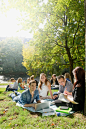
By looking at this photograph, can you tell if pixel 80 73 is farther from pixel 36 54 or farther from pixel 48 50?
pixel 36 54

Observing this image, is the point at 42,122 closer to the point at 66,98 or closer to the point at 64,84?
the point at 66,98

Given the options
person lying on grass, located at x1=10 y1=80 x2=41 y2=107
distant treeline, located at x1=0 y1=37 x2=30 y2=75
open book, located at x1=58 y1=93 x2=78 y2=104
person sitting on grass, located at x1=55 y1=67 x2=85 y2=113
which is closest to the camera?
person sitting on grass, located at x1=55 y1=67 x2=85 y2=113

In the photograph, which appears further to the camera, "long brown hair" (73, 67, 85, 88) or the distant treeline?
the distant treeline

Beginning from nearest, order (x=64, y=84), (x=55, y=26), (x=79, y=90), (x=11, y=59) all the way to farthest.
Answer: (x=79, y=90), (x=64, y=84), (x=55, y=26), (x=11, y=59)

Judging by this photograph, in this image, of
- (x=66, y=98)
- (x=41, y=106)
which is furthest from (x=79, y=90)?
(x=41, y=106)

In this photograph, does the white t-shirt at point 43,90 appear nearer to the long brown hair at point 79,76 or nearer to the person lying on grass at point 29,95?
the person lying on grass at point 29,95

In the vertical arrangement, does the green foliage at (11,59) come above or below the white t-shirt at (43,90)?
above

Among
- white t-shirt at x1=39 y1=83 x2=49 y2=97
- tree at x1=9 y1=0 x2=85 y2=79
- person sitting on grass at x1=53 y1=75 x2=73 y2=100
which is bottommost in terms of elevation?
white t-shirt at x1=39 y1=83 x2=49 y2=97

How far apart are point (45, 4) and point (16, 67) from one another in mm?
25815

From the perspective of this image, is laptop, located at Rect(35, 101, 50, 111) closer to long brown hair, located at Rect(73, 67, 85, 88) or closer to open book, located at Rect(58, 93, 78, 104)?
open book, located at Rect(58, 93, 78, 104)

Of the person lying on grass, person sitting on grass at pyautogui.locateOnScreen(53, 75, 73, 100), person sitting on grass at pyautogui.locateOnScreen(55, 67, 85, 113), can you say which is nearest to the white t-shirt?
person sitting on grass at pyautogui.locateOnScreen(53, 75, 73, 100)

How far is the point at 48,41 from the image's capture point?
11.6 m

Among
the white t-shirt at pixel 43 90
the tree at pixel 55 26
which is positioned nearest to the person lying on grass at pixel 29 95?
the white t-shirt at pixel 43 90

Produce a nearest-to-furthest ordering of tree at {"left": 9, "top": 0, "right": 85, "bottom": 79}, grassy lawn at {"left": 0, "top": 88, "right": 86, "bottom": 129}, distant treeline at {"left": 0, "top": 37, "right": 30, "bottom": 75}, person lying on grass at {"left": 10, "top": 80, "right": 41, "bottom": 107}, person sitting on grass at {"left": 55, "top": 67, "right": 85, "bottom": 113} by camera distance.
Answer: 1. grassy lawn at {"left": 0, "top": 88, "right": 86, "bottom": 129}
2. person sitting on grass at {"left": 55, "top": 67, "right": 85, "bottom": 113}
3. person lying on grass at {"left": 10, "top": 80, "right": 41, "bottom": 107}
4. tree at {"left": 9, "top": 0, "right": 85, "bottom": 79}
5. distant treeline at {"left": 0, "top": 37, "right": 30, "bottom": 75}
